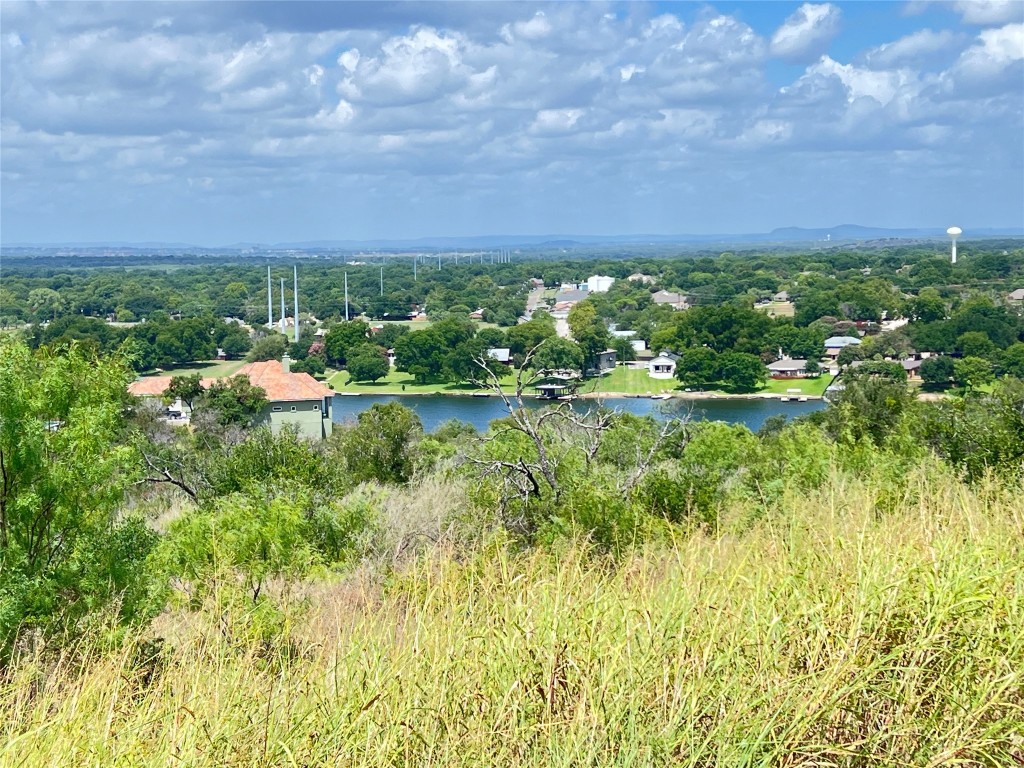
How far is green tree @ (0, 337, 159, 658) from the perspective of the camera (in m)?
6.64

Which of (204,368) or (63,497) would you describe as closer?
(63,497)

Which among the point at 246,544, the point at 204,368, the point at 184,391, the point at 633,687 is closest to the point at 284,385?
the point at 184,391

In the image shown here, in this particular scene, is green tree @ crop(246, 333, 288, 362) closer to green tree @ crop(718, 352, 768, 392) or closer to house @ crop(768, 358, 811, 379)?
green tree @ crop(718, 352, 768, 392)

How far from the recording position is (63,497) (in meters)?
6.98

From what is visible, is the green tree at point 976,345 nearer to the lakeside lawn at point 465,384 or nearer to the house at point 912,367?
the house at point 912,367

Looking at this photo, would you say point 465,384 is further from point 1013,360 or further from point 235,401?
point 1013,360

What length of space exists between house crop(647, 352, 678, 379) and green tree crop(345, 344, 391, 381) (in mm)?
14846

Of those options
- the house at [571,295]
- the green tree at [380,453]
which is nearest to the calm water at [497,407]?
the green tree at [380,453]

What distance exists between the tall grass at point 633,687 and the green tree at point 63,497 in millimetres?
3535

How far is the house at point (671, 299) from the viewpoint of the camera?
91812 mm

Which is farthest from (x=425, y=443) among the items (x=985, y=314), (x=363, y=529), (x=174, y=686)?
(x=985, y=314)

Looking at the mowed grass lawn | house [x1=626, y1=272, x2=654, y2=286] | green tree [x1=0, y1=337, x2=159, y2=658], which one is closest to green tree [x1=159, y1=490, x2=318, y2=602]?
green tree [x1=0, y1=337, x2=159, y2=658]

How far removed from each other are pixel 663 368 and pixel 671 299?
38930 mm

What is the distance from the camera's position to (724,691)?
260 cm
